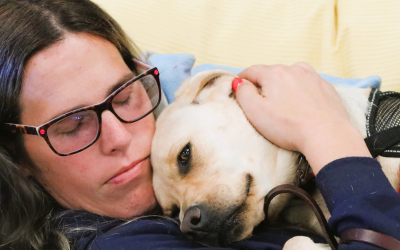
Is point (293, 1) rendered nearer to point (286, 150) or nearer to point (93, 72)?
point (286, 150)

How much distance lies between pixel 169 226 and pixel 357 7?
192cm

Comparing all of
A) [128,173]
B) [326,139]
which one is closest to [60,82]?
[128,173]

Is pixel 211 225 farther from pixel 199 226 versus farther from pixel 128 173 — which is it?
pixel 128 173

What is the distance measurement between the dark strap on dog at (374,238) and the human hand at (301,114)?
0.79ft

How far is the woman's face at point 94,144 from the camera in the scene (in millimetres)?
1202

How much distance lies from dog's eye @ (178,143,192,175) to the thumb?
0.27 meters

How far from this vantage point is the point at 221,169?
4.03 feet

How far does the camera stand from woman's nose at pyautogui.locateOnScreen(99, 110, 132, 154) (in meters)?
1.26

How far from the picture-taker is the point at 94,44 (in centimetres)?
135

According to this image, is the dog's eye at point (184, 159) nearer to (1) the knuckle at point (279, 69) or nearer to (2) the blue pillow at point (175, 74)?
(1) the knuckle at point (279, 69)

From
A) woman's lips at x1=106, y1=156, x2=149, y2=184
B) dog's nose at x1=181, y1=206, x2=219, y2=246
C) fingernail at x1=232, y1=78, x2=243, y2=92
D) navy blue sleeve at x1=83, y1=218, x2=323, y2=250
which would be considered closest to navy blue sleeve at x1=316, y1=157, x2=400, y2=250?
navy blue sleeve at x1=83, y1=218, x2=323, y2=250

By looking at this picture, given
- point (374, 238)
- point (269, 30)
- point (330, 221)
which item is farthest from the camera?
point (269, 30)

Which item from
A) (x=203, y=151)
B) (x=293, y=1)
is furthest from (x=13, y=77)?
(x=293, y=1)

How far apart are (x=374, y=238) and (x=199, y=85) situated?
0.90 meters
